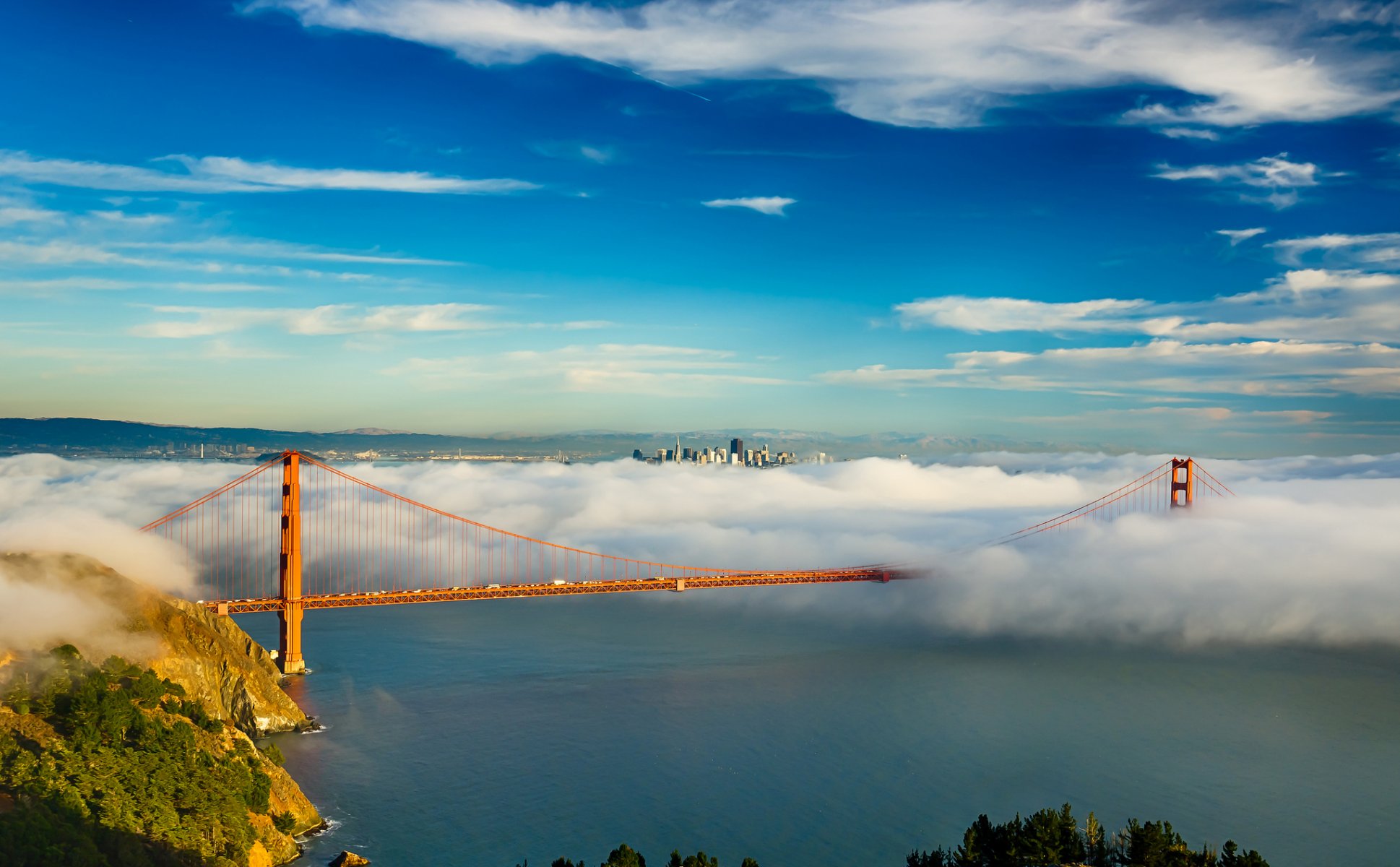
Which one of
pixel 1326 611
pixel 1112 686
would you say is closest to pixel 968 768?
pixel 1112 686

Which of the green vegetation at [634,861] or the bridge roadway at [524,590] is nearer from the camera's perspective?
the green vegetation at [634,861]

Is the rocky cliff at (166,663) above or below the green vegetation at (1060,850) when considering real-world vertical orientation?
above

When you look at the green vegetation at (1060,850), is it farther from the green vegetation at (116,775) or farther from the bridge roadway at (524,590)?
the bridge roadway at (524,590)

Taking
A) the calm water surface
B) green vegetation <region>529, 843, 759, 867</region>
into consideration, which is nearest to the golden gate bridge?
the calm water surface

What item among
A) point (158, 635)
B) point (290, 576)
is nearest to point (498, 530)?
point (290, 576)

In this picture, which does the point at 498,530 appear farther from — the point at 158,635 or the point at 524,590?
the point at 158,635

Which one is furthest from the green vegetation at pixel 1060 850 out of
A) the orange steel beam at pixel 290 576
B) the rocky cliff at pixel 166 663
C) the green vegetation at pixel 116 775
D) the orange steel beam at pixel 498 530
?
the orange steel beam at pixel 290 576

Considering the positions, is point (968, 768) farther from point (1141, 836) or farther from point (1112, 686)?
point (1112, 686)
